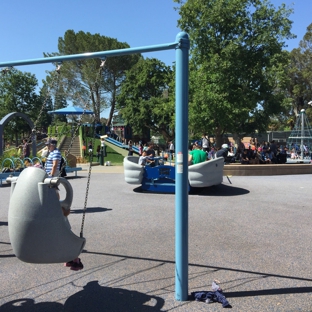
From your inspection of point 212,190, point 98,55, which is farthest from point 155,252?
point 212,190

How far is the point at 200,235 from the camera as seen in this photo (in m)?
6.18

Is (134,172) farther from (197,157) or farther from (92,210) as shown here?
(92,210)

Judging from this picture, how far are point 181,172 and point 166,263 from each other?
5.47 ft

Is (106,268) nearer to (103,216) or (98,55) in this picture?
(98,55)

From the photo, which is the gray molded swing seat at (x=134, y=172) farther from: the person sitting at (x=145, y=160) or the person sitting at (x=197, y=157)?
the person sitting at (x=197, y=157)

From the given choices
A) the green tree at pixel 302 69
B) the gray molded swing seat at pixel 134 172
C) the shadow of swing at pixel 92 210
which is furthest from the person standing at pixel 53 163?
the green tree at pixel 302 69

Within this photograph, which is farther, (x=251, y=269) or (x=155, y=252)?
(x=155, y=252)

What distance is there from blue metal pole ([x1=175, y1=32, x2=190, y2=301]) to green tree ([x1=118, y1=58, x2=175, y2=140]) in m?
39.3

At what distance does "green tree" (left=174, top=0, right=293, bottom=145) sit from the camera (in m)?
19.3

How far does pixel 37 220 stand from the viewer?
9.97 ft

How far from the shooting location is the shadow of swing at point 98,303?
3.55 m

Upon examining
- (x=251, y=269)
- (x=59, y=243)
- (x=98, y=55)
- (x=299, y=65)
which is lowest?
(x=251, y=269)

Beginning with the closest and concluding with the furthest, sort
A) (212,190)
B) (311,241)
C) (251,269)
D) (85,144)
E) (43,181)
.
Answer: (43,181) → (251,269) → (311,241) → (212,190) → (85,144)

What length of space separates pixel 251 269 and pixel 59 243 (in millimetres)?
2535
